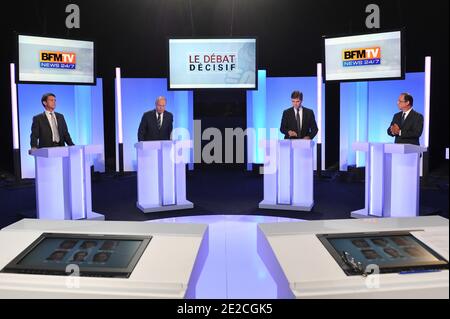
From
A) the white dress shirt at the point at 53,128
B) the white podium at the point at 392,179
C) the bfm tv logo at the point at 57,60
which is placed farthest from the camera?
the bfm tv logo at the point at 57,60

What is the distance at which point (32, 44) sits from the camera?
488cm

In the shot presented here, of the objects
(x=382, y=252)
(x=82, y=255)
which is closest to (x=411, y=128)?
(x=382, y=252)

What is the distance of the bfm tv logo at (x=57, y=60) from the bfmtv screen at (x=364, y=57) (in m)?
2.76

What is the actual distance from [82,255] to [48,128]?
375 cm

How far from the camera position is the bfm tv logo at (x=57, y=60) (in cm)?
499

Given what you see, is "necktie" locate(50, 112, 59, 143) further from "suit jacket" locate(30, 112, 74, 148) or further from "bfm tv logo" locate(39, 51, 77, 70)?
"bfm tv logo" locate(39, 51, 77, 70)

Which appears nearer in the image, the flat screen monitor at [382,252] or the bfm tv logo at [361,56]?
the flat screen monitor at [382,252]

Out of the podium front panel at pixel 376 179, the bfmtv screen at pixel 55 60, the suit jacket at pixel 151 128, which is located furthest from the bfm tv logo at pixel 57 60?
the podium front panel at pixel 376 179

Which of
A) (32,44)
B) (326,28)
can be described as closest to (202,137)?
(326,28)

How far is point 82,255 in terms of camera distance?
4.00ft

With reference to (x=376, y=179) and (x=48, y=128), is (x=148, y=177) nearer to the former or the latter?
(x=48, y=128)

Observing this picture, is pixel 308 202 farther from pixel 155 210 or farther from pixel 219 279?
pixel 219 279

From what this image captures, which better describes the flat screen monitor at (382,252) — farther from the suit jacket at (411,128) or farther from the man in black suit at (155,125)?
the man in black suit at (155,125)

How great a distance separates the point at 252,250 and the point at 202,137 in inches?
253
